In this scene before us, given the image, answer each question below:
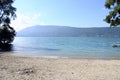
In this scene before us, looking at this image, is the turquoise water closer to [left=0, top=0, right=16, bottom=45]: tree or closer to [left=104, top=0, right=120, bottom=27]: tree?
[left=0, top=0, right=16, bottom=45]: tree

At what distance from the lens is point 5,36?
5034cm

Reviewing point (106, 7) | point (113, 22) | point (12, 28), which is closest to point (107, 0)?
point (106, 7)

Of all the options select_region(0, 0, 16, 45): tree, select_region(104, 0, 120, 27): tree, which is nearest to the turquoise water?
select_region(0, 0, 16, 45): tree

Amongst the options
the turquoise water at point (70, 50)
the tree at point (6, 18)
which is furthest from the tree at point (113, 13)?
the tree at point (6, 18)

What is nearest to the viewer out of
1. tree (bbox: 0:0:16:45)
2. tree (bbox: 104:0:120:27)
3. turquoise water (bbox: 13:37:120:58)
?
tree (bbox: 104:0:120:27)

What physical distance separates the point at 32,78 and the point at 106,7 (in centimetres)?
745

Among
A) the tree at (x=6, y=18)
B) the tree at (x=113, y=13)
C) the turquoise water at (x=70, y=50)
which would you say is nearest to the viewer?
the tree at (x=113, y=13)

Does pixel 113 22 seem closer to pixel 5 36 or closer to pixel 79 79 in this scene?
pixel 79 79

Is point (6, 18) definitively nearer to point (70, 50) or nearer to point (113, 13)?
point (70, 50)

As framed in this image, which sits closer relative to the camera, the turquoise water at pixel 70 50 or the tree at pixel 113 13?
the tree at pixel 113 13

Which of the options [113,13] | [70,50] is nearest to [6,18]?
[70,50]

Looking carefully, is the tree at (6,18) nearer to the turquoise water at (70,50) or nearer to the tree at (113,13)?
the turquoise water at (70,50)

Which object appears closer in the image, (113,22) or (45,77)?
(45,77)

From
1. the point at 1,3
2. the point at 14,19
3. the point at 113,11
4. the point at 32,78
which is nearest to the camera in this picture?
the point at 32,78
